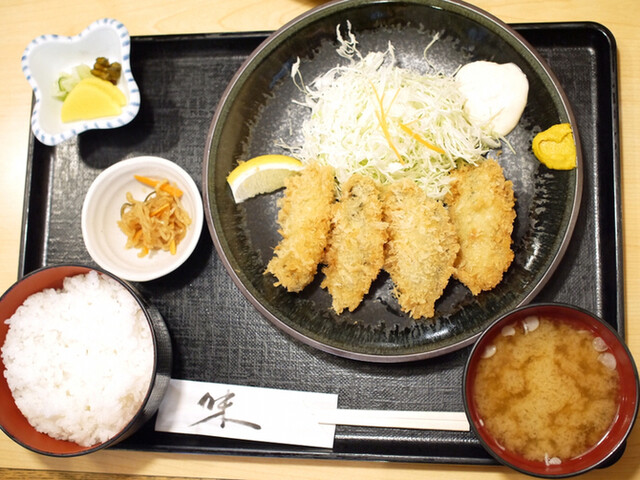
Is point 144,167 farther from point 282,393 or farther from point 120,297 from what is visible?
point 282,393

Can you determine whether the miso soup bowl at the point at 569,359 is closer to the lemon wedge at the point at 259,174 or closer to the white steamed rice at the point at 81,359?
the lemon wedge at the point at 259,174

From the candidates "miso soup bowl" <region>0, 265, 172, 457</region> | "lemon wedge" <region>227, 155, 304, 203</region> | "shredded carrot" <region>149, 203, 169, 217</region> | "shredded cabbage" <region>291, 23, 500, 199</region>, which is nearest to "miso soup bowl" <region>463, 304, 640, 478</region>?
"shredded cabbage" <region>291, 23, 500, 199</region>

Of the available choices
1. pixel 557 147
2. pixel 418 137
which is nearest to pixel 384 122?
pixel 418 137

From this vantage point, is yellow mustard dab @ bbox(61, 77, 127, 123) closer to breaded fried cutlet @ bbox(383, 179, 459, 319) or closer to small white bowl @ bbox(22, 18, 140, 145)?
small white bowl @ bbox(22, 18, 140, 145)

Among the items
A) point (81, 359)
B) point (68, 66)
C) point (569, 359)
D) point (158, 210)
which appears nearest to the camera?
point (569, 359)

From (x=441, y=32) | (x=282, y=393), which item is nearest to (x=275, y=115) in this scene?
(x=441, y=32)

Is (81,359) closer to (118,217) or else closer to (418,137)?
(118,217)
